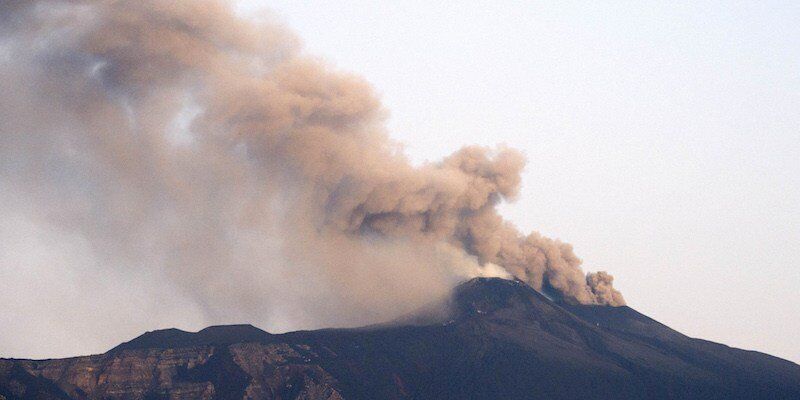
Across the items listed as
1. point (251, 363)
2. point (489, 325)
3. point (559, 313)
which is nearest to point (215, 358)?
point (251, 363)

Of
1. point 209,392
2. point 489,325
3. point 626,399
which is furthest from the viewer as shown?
point 489,325

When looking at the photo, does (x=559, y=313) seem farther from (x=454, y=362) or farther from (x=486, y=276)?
(x=454, y=362)

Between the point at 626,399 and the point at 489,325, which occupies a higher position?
the point at 489,325

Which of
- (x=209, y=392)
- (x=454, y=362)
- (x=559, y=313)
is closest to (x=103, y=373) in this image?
(x=209, y=392)

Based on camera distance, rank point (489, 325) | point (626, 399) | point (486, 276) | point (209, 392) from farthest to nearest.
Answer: point (486, 276) → point (489, 325) → point (626, 399) → point (209, 392)

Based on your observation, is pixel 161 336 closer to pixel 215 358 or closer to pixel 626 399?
pixel 215 358

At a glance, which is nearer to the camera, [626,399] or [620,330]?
[626,399]
